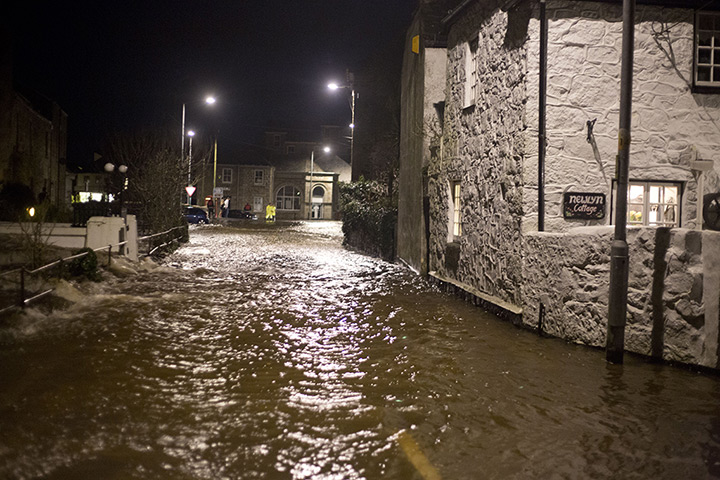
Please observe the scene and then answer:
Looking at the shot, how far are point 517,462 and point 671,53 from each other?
893cm

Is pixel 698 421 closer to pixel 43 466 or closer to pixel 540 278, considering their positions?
pixel 540 278

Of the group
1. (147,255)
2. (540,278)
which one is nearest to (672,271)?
(540,278)

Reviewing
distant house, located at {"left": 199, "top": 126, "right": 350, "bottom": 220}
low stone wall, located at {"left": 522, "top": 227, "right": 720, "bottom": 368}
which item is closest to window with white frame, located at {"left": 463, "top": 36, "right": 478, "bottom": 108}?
low stone wall, located at {"left": 522, "top": 227, "right": 720, "bottom": 368}

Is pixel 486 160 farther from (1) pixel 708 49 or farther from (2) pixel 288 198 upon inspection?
(2) pixel 288 198

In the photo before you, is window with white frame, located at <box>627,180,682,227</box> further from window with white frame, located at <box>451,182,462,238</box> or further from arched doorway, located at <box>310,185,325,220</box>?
arched doorway, located at <box>310,185,325,220</box>

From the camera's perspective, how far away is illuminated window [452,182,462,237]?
13.9 metres

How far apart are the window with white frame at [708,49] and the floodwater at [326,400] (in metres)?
5.69

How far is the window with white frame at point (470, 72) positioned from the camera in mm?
13195

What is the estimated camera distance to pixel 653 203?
36.3 feet

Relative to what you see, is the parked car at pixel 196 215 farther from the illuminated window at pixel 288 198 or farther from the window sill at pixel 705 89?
the window sill at pixel 705 89

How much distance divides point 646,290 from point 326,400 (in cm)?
447

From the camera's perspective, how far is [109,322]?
372 inches

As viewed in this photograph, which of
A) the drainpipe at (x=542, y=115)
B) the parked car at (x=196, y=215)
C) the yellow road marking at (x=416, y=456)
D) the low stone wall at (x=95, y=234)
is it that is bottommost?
the yellow road marking at (x=416, y=456)

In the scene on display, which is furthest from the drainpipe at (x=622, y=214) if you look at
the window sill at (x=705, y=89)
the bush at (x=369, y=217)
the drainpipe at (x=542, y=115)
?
the bush at (x=369, y=217)
